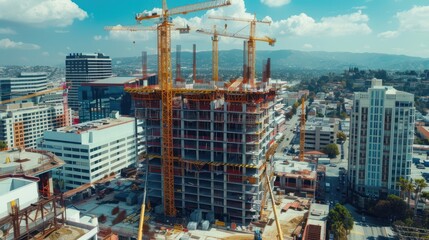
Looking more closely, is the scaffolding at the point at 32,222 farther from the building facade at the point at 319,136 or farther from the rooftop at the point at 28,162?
the building facade at the point at 319,136

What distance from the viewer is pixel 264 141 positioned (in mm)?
60125

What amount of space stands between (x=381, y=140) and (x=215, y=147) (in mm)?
34735

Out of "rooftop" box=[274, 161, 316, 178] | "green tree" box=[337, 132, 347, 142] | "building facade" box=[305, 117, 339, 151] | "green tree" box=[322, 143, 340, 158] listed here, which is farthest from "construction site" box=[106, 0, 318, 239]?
"green tree" box=[337, 132, 347, 142]

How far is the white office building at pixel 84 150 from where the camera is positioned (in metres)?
76.3

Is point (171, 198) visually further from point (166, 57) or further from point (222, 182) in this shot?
point (166, 57)

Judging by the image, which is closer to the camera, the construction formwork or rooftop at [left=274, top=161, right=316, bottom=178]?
the construction formwork

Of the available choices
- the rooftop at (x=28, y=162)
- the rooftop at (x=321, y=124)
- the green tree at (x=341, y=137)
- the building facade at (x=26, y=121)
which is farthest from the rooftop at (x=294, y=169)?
the building facade at (x=26, y=121)

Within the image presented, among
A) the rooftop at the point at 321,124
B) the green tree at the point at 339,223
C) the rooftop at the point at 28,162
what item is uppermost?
the rooftop at the point at 28,162

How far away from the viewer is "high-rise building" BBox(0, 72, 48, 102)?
161m

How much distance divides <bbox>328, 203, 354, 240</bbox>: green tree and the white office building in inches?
1496

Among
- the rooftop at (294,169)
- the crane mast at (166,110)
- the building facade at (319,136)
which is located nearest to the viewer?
the crane mast at (166,110)

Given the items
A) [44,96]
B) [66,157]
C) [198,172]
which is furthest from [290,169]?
[44,96]

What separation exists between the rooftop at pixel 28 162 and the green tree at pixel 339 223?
136 ft

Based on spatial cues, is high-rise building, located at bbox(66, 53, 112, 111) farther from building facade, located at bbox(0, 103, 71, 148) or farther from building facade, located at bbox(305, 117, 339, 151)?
building facade, located at bbox(305, 117, 339, 151)
